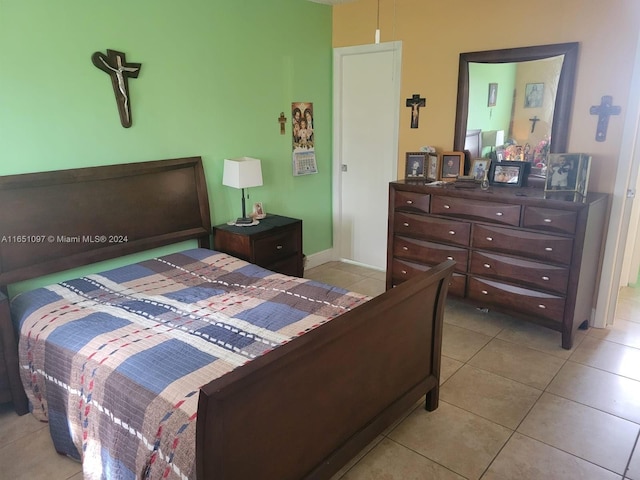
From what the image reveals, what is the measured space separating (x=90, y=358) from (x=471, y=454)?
5.70 feet

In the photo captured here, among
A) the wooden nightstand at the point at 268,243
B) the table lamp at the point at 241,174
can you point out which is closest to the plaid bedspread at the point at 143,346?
the wooden nightstand at the point at 268,243

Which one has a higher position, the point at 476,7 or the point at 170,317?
the point at 476,7

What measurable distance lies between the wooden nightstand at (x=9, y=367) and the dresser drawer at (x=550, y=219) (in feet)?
9.92

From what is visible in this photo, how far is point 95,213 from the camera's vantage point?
2.86m

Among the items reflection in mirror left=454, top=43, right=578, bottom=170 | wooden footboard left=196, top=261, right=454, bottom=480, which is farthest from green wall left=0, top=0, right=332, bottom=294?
wooden footboard left=196, top=261, right=454, bottom=480

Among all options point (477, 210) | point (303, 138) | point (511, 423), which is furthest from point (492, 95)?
point (511, 423)

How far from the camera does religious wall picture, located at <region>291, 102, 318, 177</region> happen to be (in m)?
4.21

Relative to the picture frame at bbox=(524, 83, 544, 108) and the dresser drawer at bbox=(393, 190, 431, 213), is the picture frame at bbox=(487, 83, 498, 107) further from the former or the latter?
the dresser drawer at bbox=(393, 190, 431, 213)

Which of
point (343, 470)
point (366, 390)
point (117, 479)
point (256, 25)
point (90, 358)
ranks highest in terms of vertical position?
point (256, 25)

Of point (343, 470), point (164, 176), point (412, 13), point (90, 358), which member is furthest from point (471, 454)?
point (412, 13)

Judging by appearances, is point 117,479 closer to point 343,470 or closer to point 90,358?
point 90,358

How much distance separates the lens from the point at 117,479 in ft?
5.62

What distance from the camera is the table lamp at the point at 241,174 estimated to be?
3434mm

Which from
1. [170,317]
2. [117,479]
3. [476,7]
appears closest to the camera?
[117,479]
